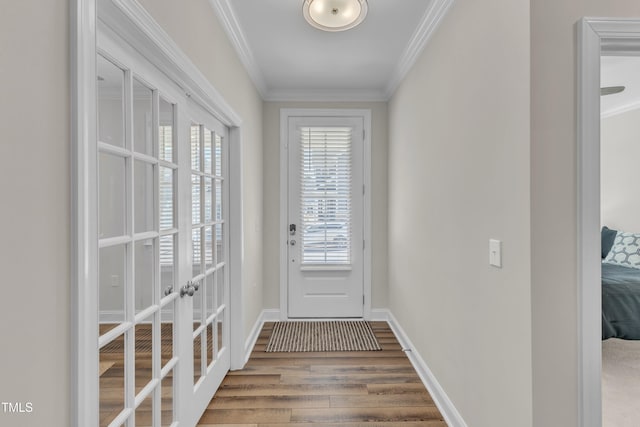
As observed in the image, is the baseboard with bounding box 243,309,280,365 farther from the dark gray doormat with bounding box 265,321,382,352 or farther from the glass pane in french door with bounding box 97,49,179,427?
the glass pane in french door with bounding box 97,49,179,427

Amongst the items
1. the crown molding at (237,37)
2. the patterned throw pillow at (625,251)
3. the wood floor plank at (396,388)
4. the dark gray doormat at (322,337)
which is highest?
the crown molding at (237,37)

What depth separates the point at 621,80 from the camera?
356 centimetres

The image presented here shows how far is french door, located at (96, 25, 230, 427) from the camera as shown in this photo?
1.23 metres

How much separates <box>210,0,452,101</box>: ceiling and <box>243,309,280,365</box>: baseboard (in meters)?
2.40

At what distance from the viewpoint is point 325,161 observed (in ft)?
13.5

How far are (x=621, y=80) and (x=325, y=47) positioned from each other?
298cm

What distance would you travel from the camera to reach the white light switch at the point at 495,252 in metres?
1.56

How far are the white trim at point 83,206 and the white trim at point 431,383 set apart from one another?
1.85 metres

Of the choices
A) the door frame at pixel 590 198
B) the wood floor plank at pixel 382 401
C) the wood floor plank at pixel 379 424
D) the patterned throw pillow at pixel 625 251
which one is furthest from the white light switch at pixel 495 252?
the patterned throw pillow at pixel 625 251

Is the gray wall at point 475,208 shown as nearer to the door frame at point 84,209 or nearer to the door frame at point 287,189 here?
the door frame at point 287,189

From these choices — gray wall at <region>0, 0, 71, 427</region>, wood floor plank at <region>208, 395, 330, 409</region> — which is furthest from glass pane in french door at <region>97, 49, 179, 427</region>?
wood floor plank at <region>208, 395, 330, 409</region>

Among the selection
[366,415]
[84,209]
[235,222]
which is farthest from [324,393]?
[84,209]

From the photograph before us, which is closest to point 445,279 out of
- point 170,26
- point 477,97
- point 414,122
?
point 477,97

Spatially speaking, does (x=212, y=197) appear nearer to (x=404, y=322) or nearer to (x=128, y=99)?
(x=128, y=99)
